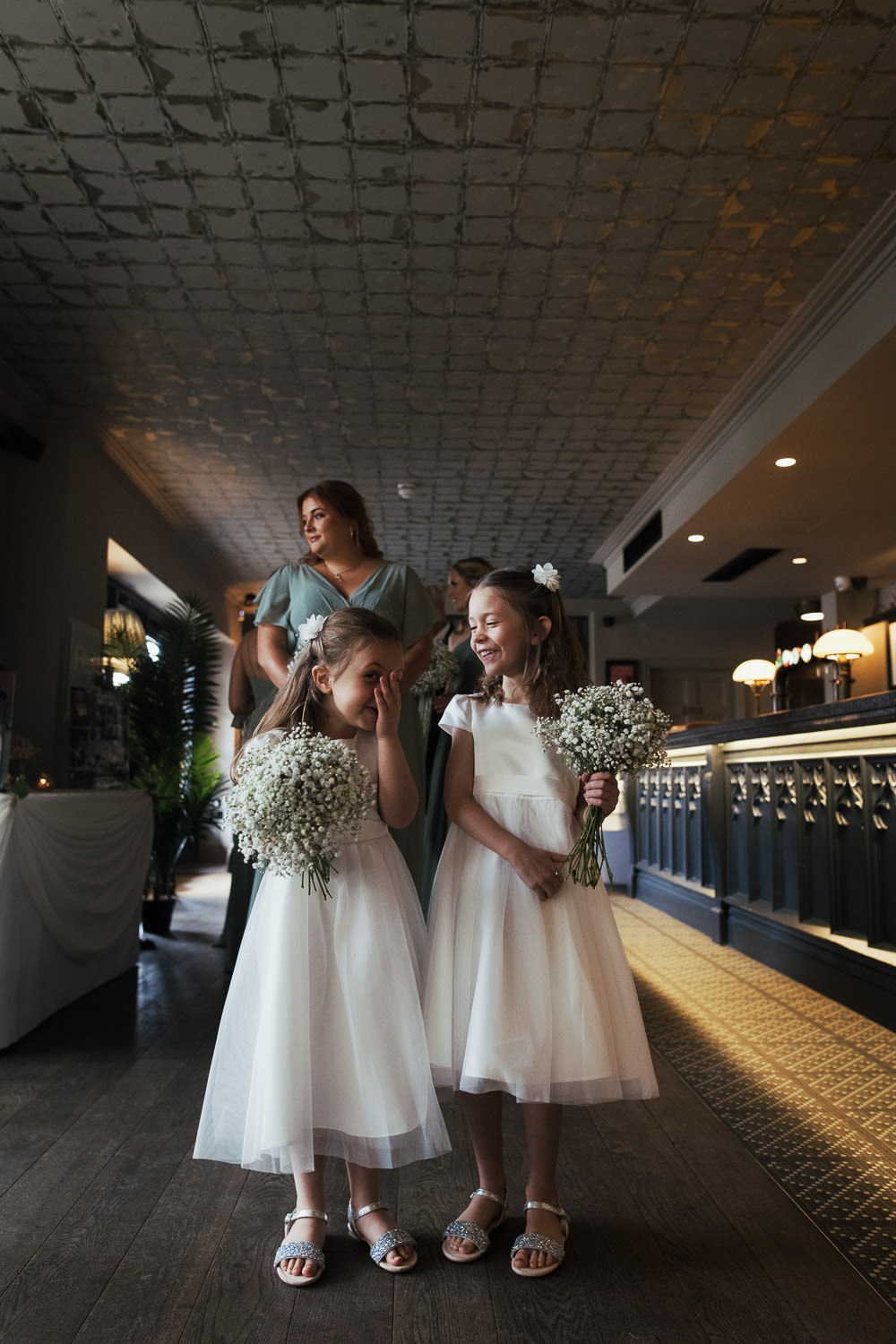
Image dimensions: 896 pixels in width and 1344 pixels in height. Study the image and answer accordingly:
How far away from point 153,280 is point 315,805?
12.8 ft

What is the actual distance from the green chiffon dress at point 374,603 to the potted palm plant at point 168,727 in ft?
12.1

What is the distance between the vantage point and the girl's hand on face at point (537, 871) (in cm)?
169

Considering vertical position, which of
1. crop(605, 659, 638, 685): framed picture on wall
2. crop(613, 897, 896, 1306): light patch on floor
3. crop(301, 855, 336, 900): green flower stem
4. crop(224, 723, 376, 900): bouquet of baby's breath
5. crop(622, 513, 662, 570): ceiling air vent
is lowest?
crop(613, 897, 896, 1306): light patch on floor

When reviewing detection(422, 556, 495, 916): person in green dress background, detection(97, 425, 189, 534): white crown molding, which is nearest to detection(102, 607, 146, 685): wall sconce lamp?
detection(97, 425, 189, 534): white crown molding

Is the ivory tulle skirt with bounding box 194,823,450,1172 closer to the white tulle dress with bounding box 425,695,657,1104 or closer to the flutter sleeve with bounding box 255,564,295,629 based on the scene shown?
the white tulle dress with bounding box 425,695,657,1104

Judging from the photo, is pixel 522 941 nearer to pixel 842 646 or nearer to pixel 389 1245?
pixel 389 1245

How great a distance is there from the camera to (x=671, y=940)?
5297 millimetres

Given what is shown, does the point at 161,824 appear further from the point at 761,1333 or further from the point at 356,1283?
the point at 761,1333

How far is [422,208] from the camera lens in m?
3.95

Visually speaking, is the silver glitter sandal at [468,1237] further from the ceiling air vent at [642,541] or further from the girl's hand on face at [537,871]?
the ceiling air vent at [642,541]

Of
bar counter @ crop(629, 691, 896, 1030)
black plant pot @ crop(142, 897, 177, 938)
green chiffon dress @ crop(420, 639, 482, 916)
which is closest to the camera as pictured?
green chiffon dress @ crop(420, 639, 482, 916)

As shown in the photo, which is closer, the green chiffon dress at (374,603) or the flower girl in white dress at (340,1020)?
the flower girl in white dress at (340,1020)

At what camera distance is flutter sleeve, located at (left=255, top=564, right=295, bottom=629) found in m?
2.46

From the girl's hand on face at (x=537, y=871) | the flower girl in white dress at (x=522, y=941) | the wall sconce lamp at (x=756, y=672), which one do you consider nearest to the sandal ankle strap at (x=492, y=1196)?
the flower girl in white dress at (x=522, y=941)
